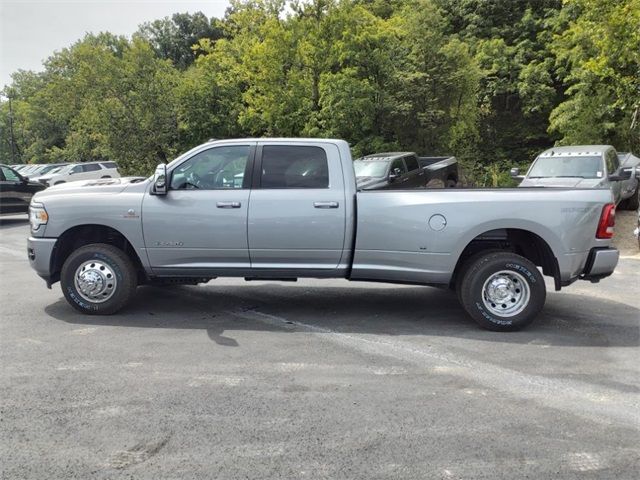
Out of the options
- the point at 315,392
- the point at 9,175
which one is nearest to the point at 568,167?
the point at 315,392

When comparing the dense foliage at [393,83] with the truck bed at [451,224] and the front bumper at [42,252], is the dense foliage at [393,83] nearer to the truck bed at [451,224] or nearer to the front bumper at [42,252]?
the truck bed at [451,224]

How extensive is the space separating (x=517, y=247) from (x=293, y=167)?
2627mm

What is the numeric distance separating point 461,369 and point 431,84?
18836 mm

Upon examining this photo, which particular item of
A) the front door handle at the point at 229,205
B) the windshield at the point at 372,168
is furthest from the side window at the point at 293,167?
the windshield at the point at 372,168

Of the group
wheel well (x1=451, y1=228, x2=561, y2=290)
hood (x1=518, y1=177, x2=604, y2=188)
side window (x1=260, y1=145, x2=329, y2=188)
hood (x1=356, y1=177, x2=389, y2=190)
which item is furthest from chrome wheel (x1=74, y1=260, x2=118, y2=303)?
hood (x1=518, y1=177, x2=604, y2=188)

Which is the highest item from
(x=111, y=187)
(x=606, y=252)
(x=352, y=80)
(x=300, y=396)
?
(x=352, y=80)

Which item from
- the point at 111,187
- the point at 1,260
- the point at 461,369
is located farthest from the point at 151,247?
the point at 1,260

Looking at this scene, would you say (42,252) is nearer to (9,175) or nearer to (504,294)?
(504,294)

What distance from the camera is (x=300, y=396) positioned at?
4062 millimetres

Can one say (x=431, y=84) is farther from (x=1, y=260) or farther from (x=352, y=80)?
(x=1, y=260)

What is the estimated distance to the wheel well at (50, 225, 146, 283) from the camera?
615 centimetres

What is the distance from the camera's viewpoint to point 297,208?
581 centimetres

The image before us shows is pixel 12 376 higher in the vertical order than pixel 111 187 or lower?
lower

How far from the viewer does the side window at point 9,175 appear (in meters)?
15.9
